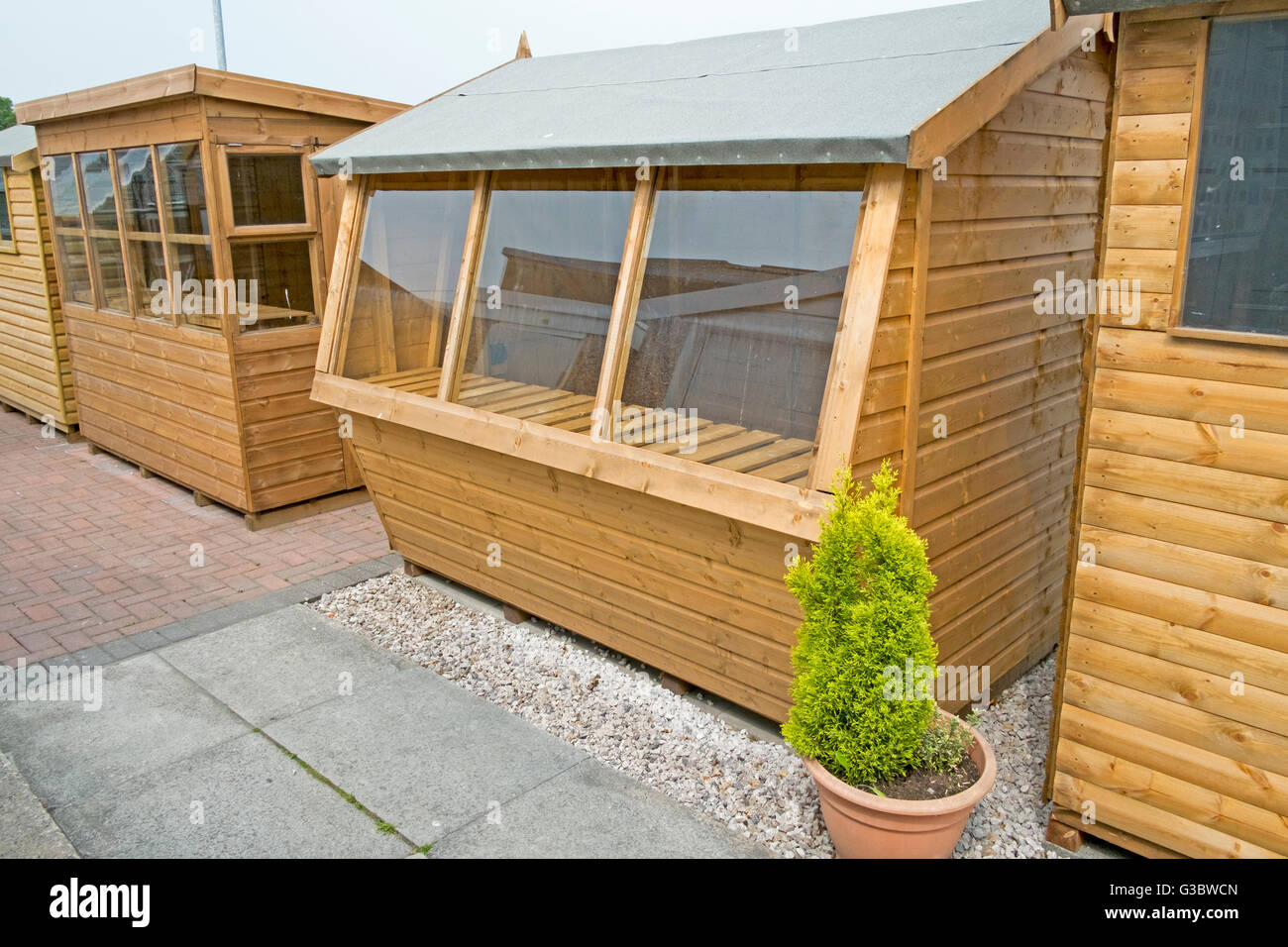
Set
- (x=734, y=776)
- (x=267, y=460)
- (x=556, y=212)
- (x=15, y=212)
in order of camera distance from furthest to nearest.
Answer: (x=15, y=212) < (x=267, y=460) < (x=556, y=212) < (x=734, y=776)

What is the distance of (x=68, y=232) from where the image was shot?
9.21 meters

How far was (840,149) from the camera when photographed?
353 cm

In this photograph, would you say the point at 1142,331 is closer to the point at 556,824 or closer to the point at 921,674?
the point at 921,674

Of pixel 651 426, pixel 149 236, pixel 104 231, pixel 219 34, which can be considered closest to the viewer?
pixel 651 426

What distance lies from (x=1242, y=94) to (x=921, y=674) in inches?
82.6

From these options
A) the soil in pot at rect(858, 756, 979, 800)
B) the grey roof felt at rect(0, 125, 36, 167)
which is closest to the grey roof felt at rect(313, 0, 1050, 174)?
the soil in pot at rect(858, 756, 979, 800)

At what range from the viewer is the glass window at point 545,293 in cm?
485

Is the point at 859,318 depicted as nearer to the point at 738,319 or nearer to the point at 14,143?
the point at 738,319

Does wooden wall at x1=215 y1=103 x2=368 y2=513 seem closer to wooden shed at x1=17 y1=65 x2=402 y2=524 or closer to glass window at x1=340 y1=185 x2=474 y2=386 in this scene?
wooden shed at x1=17 y1=65 x2=402 y2=524

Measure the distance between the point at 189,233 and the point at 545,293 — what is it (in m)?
3.65

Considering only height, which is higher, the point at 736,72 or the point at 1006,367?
the point at 736,72

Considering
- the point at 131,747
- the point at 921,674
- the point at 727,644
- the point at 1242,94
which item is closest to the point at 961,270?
the point at 1242,94

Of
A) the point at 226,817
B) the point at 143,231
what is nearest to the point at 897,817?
the point at 226,817
